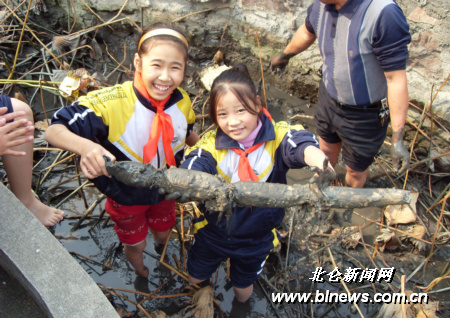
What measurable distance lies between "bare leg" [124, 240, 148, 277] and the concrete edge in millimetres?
739

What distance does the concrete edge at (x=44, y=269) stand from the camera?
1.38m

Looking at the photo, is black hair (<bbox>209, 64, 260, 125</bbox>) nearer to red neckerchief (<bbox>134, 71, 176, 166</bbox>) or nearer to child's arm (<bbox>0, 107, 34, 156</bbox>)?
red neckerchief (<bbox>134, 71, 176, 166</bbox>)

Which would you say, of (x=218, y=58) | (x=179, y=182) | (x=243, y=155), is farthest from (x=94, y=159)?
(x=218, y=58)

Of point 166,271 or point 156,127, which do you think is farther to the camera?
point 166,271

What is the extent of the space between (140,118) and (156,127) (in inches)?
4.1

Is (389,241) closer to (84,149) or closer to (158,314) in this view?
(158,314)

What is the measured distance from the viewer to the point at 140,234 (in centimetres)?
219

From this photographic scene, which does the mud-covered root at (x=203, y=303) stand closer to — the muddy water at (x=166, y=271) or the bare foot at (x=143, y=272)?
the muddy water at (x=166, y=271)

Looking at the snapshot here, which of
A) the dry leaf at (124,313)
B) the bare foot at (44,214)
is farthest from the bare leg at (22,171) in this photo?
the dry leaf at (124,313)

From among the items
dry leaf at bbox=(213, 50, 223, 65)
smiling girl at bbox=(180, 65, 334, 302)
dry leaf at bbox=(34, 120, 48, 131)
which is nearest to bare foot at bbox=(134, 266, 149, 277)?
smiling girl at bbox=(180, 65, 334, 302)

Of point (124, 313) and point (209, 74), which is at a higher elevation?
point (209, 74)

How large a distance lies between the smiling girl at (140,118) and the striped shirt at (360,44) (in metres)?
1.02

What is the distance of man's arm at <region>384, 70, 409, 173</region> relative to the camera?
2.13m

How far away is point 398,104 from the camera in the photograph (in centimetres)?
219
